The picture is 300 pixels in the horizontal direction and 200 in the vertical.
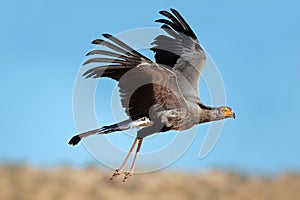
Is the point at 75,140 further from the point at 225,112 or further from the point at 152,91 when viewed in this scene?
the point at 225,112

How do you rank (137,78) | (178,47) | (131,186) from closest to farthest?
(137,78) < (178,47) < (131,186)

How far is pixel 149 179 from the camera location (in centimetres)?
3788

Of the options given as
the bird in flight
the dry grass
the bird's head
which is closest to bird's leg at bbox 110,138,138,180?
the bird in flight

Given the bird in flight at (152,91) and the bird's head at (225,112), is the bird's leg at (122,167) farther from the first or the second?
the bird's head at (225,112)

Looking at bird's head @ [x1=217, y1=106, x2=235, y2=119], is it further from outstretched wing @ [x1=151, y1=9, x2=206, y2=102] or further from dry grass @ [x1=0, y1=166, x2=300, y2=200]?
dry grass @ [x1=0, y1=166, x2=300, y2=200]

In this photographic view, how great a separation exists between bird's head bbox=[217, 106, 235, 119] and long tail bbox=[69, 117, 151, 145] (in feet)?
5.61

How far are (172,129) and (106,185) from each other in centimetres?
2114

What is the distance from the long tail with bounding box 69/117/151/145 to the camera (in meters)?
15.7

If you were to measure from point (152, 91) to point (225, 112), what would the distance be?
2142 mm

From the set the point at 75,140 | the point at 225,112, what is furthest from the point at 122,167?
the point at 225,112

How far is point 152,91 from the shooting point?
51.0 feet

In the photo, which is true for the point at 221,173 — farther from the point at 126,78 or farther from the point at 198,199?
the point at 126,78
